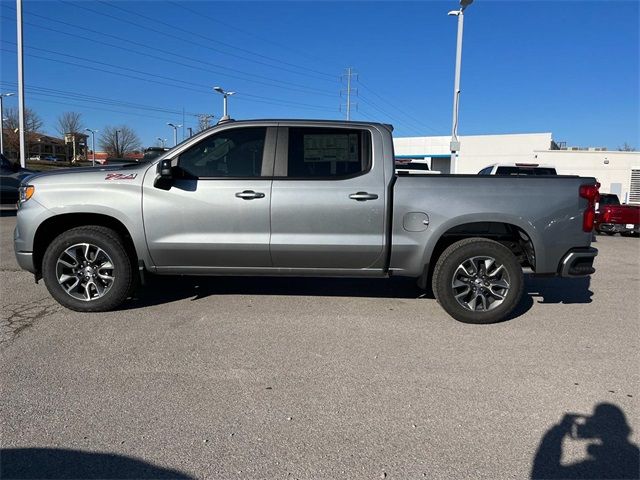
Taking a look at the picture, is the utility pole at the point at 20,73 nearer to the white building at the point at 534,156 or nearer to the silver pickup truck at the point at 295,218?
the silver pickup truck at the point at 295,218

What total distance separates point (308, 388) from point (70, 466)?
61.3 inches

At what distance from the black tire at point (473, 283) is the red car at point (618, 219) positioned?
467 inches

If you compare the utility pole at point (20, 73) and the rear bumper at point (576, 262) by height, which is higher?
the utility pole at point (20, 73)

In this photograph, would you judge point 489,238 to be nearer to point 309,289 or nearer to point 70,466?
point 309,289

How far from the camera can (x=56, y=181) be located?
4.89 m

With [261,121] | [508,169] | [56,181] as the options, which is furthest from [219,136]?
[508,169]

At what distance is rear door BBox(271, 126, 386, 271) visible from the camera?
15.8 ft

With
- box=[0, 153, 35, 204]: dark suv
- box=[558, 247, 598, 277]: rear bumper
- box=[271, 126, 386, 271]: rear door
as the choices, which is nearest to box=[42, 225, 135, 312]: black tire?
box=[271, 126, 386, 271]: rear door

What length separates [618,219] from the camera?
14.6 meters

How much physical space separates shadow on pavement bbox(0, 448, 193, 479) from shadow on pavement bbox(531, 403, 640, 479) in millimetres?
1987

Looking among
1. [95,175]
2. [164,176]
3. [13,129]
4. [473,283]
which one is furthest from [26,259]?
[13,129]

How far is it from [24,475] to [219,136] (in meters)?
3.43

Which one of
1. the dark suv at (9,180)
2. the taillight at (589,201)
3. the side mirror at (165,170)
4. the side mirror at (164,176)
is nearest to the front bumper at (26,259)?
the side mirror at (164,176)

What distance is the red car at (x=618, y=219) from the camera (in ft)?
47.4
